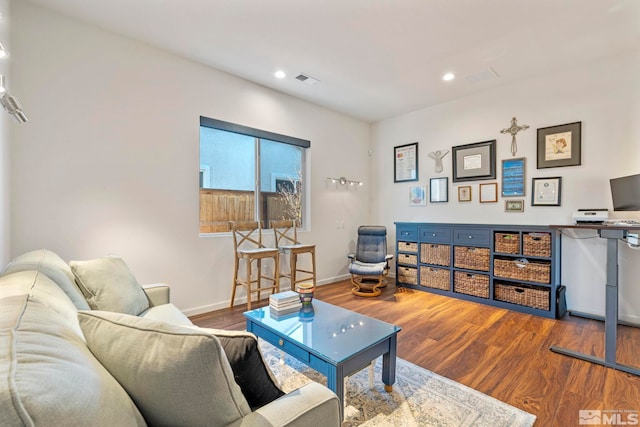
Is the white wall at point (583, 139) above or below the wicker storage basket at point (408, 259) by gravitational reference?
above

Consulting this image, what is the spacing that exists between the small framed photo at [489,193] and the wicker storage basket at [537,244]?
709 mm

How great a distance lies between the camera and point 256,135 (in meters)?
3.84

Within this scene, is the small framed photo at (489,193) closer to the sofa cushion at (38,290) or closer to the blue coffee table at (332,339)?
the blue coffee table at (332,339)

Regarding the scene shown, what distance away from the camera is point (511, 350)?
2.46 metres

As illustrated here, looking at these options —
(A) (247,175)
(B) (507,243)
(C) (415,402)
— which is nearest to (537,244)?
(B) (507,243)

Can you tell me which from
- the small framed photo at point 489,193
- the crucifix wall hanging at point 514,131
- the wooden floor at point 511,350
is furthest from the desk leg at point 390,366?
the crucifix wall hanging at point 514,131

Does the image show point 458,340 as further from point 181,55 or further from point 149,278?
point 181,55

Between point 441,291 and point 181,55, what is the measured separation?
4368 millimetres

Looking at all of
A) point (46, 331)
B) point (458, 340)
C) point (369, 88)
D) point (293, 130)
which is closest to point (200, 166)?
point (293, 130)

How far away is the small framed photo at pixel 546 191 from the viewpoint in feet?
11.4

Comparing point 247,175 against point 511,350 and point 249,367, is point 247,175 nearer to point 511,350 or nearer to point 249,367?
point 249,367

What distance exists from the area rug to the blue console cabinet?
204 centimetres

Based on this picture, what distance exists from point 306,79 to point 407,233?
2.64m

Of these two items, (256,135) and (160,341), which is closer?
(160,341)
